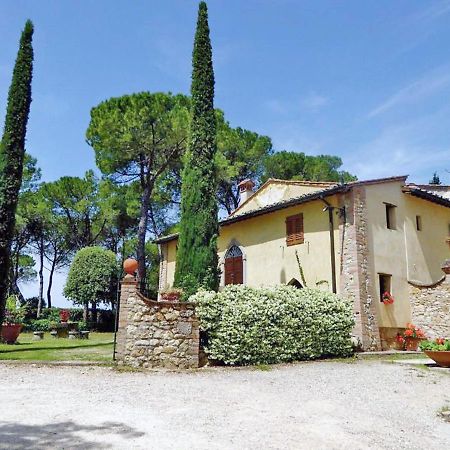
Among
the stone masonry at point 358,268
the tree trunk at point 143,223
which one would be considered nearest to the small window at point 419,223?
the stone masonry at point 358,268

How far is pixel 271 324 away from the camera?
1080 cm

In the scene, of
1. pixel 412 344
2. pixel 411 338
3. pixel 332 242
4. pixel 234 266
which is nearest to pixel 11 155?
pixel 234 266

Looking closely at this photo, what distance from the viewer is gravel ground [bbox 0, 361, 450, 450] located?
459cm

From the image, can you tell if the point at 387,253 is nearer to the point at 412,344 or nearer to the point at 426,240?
the point at 426,240

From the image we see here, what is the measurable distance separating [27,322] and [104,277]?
5.57 meters

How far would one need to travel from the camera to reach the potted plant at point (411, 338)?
14.3 metres

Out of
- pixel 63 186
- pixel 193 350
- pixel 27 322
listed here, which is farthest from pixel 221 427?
pixel 63 186

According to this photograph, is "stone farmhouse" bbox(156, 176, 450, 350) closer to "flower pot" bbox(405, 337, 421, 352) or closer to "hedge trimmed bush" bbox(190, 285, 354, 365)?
"flower pot" bbox(405, 337, 421, 352)

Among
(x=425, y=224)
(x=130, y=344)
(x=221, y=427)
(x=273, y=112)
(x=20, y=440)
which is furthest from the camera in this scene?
(x=425, y=224)

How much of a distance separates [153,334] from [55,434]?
5.23 metres

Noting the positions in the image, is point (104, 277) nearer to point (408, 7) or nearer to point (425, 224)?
point (425, 224)

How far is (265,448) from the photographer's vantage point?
4.37 m

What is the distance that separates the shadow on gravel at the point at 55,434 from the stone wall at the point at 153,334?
4.63m

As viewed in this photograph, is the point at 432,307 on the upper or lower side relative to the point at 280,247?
lower
